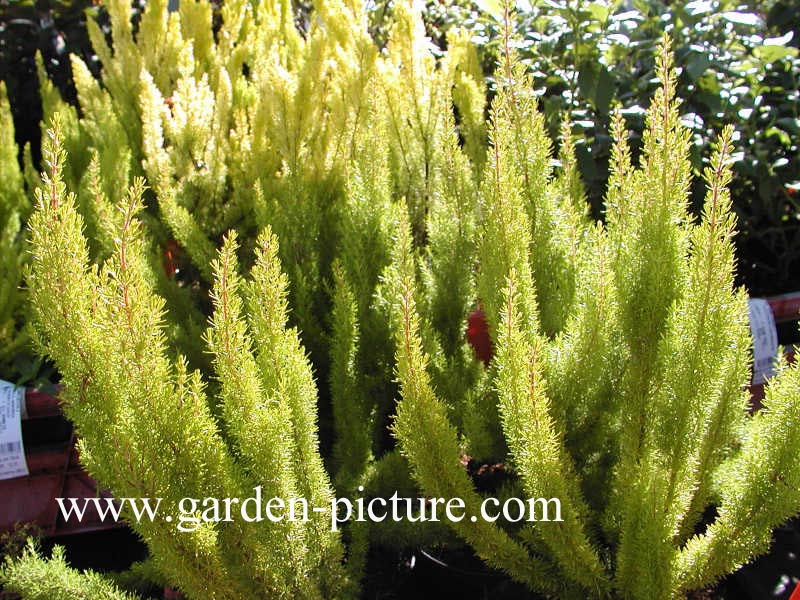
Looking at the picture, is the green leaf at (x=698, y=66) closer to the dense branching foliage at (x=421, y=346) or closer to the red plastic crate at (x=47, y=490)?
the dense branching foliage at (x=421, y=346)

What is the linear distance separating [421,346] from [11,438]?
3.78 ft

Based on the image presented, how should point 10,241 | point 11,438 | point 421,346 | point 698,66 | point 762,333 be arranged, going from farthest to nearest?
point 10,241
point 698,66
point 762,333
point 11,438
point 421,346

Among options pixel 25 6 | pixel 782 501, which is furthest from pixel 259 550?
pixel 25 6

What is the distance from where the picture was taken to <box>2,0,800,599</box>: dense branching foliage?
1133 mm

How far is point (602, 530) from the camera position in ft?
4.79

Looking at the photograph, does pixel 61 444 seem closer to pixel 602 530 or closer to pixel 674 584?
pixel 602 530

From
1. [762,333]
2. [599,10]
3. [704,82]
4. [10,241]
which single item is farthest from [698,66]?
[10,241]

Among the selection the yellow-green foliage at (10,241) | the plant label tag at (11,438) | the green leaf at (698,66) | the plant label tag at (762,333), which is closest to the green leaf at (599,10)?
the green leaf at (698,66)

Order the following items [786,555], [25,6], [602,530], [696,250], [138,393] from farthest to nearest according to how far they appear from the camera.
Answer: [25,6], [786,555], [602,530], [696,250], [138,393]

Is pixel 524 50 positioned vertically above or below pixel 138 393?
above

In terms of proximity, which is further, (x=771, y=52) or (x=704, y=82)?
(x=704, y=82)

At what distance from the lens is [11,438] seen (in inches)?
77.4

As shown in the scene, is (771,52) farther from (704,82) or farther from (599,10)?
(599,10)

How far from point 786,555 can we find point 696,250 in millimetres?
897
